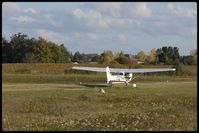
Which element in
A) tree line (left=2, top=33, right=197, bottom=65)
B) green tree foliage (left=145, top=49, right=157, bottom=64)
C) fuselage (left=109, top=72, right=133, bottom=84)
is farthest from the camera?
green tree foliage (left=145, top=49, right=157, bottom=64)

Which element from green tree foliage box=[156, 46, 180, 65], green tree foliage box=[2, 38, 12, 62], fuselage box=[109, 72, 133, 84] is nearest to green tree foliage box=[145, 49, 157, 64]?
green tree foliage box=[156, 46, 180, 65]

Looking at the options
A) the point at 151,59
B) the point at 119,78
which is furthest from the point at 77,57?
the point at 119,78

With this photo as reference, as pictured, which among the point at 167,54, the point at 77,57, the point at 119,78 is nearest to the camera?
the point at 119,78

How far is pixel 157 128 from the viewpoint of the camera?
10.1m

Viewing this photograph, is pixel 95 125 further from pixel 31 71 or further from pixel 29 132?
pixel 31 71

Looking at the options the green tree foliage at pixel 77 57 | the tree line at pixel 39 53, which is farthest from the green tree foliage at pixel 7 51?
the green tree foliage at pixel 77 57

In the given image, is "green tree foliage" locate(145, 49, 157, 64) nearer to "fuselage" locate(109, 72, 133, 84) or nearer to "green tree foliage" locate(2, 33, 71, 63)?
"green tree foliage" locate(2, 33, 71, 63)

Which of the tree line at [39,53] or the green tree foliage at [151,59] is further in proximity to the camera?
the green tree foliage at [151,59]

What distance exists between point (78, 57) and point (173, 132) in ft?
355

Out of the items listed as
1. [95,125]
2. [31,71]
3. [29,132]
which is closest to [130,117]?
[95,125]

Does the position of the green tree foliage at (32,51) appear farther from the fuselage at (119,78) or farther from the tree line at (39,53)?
the fuselage at (119,78)

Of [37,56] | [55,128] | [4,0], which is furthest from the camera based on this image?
[37,56]

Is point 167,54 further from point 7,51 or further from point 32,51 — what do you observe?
point 7,51

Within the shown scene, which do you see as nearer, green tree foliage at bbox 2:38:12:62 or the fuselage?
the fuselage
